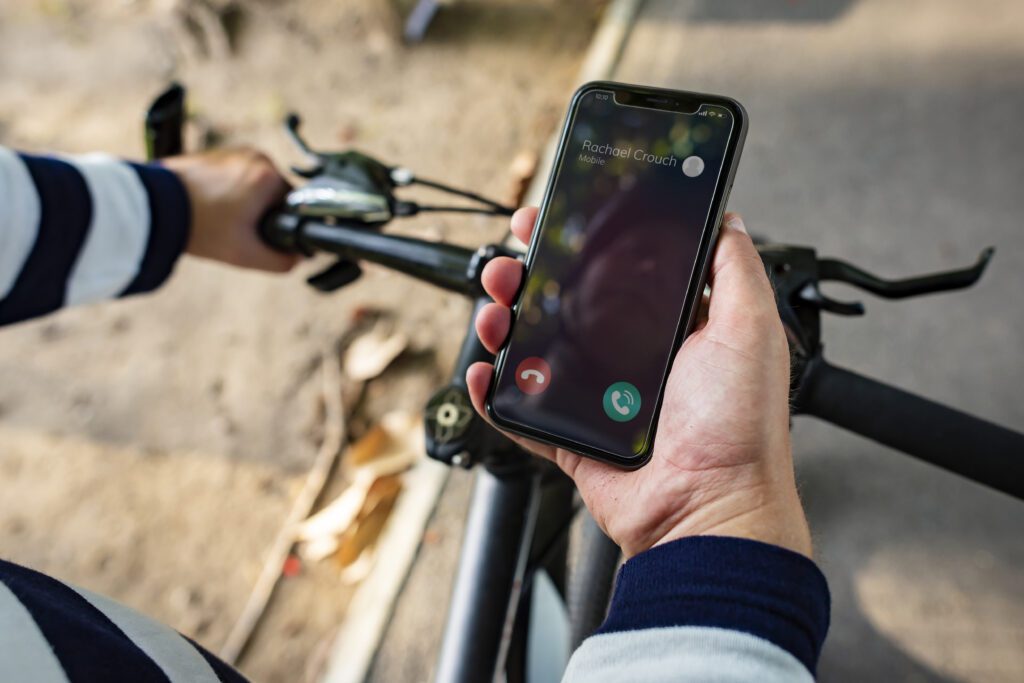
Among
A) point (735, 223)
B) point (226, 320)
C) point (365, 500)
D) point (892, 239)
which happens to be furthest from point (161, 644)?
point (892, 239)

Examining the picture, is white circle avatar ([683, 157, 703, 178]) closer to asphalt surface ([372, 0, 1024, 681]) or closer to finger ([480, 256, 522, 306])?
finger ([480, 256, 522, 306])

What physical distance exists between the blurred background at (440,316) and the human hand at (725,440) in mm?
686

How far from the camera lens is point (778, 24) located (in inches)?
77.0

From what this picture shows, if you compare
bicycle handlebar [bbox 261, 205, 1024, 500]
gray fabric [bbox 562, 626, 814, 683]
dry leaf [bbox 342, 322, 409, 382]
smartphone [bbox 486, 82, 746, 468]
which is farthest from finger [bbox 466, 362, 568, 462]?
dry leaf [bbox 342, 322, 409, 382]

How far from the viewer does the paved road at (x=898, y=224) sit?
3.99ft

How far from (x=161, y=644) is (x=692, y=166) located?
525 millimetres

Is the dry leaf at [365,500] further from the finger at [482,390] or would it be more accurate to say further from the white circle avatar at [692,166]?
the white circle avatar at [692,166]

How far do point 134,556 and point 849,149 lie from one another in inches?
71.1

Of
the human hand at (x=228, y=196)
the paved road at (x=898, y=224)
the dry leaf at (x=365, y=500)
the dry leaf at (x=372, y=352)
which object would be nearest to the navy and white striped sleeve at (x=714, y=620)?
the human hand at (x=228, y=196)

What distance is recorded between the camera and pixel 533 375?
62cm

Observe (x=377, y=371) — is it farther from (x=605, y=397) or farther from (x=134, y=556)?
(x=605, y=397)

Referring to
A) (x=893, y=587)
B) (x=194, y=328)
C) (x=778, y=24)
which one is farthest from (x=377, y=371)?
(x=778, y=24)

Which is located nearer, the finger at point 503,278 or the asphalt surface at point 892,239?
the finger at point 503,278

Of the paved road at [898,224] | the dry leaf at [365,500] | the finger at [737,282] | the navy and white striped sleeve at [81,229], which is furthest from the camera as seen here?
the dry leaf at [365,500]
